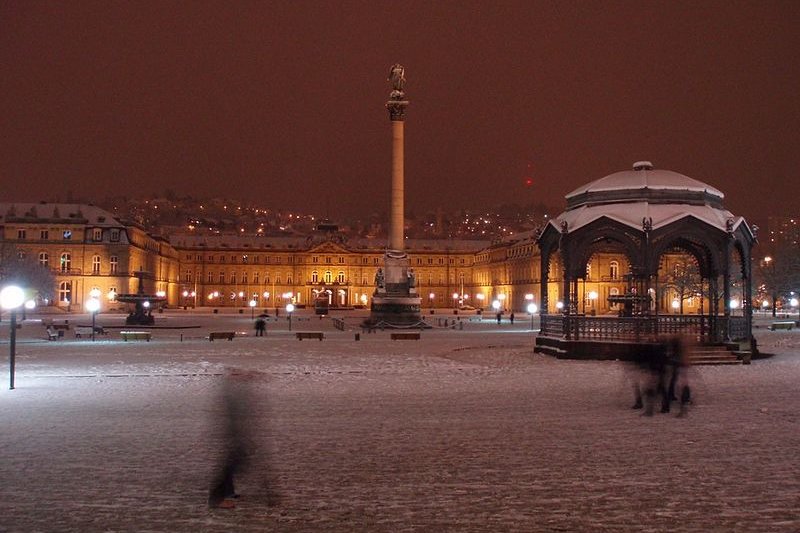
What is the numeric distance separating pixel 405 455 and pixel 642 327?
67.0ft

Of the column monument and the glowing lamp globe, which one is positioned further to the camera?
the column monument

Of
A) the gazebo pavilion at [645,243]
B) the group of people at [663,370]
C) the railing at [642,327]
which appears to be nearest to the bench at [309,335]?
the gazebo pavilion at [645,243]

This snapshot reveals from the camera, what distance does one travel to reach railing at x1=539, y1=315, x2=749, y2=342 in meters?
29.5

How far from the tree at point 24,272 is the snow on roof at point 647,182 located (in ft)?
229

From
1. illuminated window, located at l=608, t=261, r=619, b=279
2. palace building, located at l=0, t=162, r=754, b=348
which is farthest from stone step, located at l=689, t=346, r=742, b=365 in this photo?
illuminated window, located at l=608, t=261, r=619, b=279

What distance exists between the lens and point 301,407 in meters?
16.5

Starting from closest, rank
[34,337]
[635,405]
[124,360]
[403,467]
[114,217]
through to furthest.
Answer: [403,467] → [635,405] → [124,360] → [34,337] → [114,217]

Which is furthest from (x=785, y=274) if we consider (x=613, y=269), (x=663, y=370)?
(x=663, y=370)

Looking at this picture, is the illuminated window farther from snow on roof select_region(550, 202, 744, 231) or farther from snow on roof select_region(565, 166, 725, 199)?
snow on roof select_region(550, 202, 744, 231)

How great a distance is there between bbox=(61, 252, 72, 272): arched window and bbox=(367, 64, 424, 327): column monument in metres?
68.7

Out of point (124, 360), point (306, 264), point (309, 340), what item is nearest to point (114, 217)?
point (306, 264)

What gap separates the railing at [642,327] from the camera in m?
29.5

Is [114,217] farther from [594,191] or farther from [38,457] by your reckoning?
[38,457]

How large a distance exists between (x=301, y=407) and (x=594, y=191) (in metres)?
19.9
